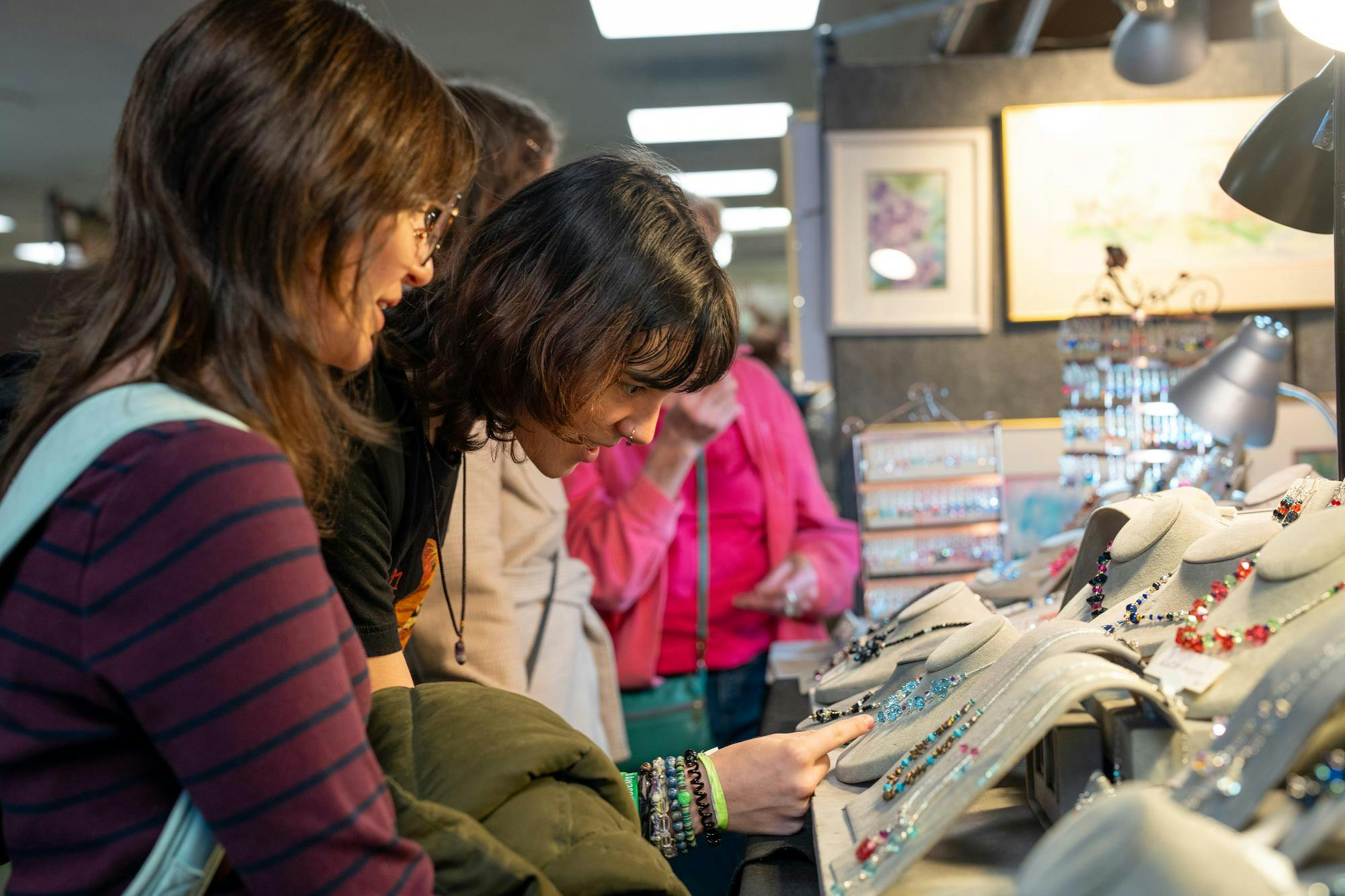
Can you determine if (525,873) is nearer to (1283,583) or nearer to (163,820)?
(163,820)

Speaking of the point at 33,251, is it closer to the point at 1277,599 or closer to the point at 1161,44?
the point at 1161,44

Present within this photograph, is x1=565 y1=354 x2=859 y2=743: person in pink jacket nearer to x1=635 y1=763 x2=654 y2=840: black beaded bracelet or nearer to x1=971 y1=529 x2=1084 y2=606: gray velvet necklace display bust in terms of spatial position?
x1=971 y1=529 x2=1084 y2=606: gray velvet necklace display bust

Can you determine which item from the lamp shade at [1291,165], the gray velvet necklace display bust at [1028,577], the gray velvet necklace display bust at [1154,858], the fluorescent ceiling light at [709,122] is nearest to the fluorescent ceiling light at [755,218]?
the fluorescent ceiling light at [709,122]

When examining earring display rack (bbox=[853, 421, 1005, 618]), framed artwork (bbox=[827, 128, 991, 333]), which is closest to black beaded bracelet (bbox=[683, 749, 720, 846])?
earring display rack (bbox=[853, 421, 1005, 618])

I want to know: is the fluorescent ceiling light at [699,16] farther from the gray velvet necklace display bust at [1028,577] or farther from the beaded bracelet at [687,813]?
the beaded bracelet at [687,813]

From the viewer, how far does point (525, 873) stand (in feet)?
2.14

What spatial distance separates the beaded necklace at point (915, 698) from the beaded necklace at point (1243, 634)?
190 mm

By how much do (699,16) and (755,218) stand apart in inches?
232

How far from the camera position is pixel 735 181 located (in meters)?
8.04

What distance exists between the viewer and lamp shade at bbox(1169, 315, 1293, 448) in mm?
1424

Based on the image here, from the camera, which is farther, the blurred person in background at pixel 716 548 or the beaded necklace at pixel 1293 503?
the blurred person in background at pixel 716 548

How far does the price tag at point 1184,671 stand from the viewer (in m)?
0.66

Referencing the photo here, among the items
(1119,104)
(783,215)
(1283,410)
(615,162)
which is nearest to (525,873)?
(615,162)

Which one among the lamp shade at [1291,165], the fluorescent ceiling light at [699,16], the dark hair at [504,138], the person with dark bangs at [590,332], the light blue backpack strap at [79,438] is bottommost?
the light blue backpack strap at [79,438]
